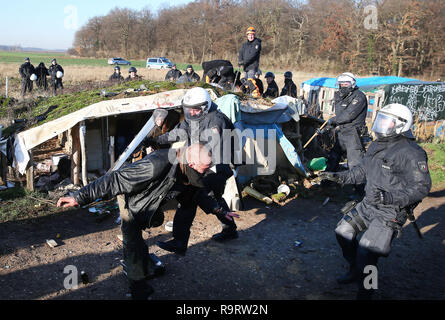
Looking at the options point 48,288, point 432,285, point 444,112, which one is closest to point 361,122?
point 432,285

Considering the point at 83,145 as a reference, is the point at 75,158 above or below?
below

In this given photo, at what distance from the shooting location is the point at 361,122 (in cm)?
688

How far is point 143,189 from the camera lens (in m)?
3.35

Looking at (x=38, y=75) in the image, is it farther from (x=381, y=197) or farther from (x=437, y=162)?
(x=381, y=197)

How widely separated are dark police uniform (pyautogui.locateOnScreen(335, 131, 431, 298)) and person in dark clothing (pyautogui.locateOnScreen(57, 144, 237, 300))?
1660 mm

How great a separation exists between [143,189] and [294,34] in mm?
42420

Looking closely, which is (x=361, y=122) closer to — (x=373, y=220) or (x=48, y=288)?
(x=373, y=220)

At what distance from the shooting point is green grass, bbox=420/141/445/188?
335 inches

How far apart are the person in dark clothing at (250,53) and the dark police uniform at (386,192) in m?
6.44

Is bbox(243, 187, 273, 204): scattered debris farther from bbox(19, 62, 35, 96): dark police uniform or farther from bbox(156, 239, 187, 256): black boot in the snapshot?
bbox(19, 62, 35, 96): dark police uniform

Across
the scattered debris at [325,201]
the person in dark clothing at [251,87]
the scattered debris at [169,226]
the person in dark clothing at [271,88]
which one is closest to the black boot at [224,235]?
the scattered debris at [169,226]

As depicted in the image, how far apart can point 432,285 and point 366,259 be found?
134cm

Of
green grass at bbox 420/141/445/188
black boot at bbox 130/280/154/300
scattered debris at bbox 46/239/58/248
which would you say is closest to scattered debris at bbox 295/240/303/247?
black boot at bbox 130/280/154/300

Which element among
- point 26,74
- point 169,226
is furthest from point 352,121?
point 26,74
